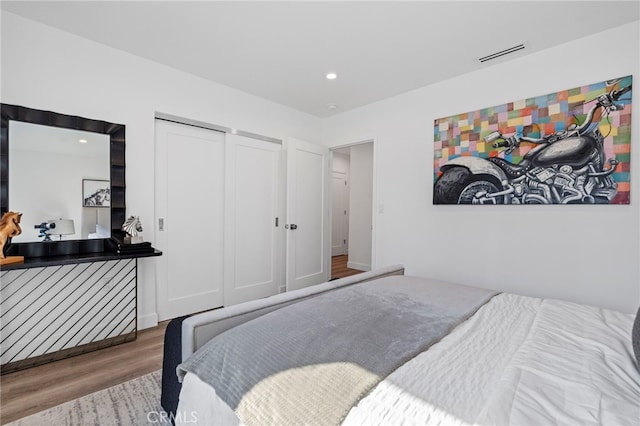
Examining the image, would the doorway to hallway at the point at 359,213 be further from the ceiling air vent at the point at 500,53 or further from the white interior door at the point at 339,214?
the ceiling air vent at the point at 500,53

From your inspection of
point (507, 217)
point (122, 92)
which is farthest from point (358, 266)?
point (122, 92)

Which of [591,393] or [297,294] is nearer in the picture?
[591,393]

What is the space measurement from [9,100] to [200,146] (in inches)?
58.1

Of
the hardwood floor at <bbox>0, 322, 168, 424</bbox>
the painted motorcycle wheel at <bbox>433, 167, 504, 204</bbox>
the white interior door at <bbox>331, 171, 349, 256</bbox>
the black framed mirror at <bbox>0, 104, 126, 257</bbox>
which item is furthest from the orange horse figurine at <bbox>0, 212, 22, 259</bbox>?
the white interior door at <bbox>331, 171, 349, 256</bbox>

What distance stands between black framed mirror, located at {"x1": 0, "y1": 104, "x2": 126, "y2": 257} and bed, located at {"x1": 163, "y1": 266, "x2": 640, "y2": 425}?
5.64 ft

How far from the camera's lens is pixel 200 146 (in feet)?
10.6

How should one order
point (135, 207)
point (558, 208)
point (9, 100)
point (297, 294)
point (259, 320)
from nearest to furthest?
point (259, 320) → point (297, 294) → point (9, 100) → point (558, 208) → point (135, 207)

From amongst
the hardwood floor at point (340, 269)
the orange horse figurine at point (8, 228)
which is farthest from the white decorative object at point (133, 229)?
the hardwood floor at point (340, 269)

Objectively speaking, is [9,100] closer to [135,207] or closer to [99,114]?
[99,114]

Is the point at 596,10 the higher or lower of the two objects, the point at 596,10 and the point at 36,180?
the higher

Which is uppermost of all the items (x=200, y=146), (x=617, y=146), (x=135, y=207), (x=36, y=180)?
(x=200, y=146)

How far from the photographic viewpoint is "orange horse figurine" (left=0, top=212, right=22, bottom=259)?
193 centimetres

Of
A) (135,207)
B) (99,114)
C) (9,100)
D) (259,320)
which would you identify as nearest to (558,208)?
(259,320)
